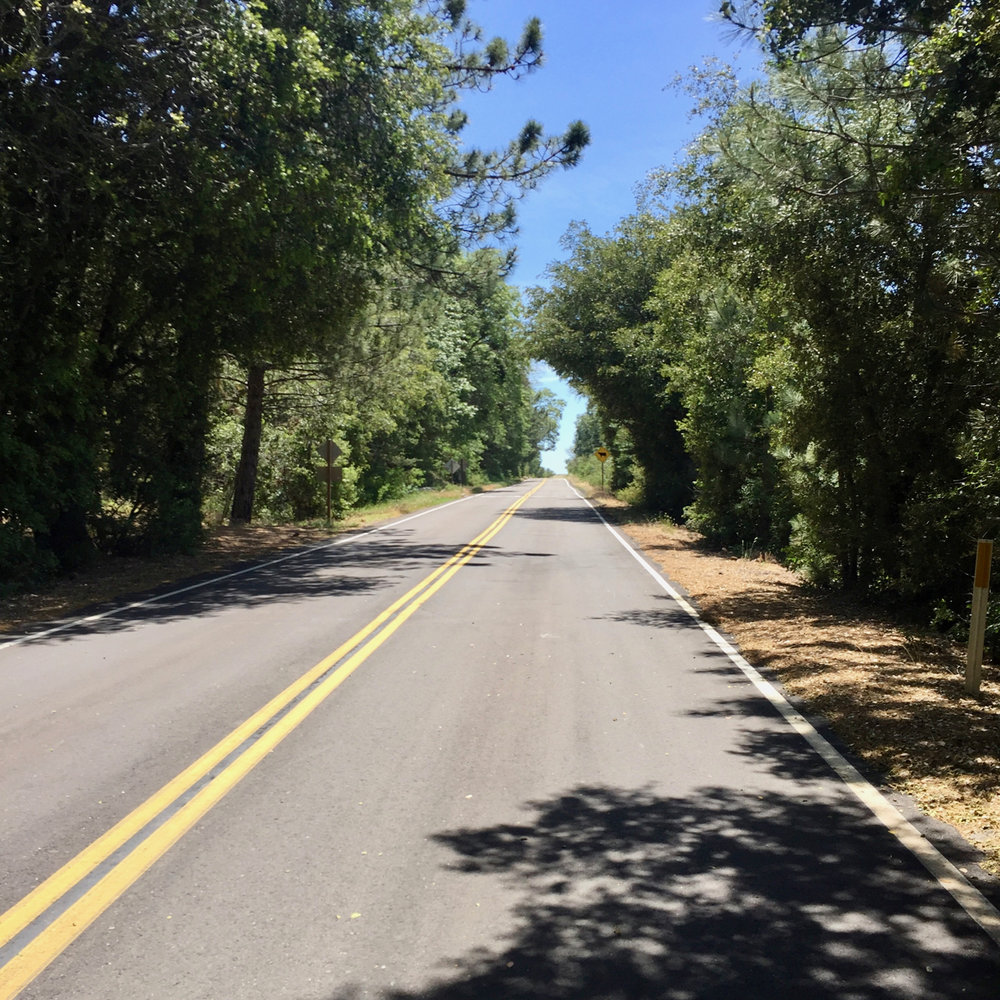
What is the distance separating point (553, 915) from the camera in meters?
3.88

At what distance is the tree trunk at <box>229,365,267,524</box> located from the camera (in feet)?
82.8

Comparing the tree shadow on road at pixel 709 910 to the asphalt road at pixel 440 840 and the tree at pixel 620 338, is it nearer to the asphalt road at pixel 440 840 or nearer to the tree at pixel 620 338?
the asphalt road at pixel 440 840

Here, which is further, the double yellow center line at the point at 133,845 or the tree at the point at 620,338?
the tree at the point at 620,338

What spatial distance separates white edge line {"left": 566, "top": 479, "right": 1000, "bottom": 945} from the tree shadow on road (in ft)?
0.24

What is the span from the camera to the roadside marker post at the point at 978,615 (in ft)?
24.7

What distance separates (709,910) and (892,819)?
5.36 feet

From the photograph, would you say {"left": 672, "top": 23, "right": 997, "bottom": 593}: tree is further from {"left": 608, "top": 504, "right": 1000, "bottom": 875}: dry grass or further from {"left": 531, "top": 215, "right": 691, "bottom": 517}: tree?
{"left": 531, "top": 215, "right": 691, "bottom": 517}: tree

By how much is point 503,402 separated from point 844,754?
60.1 metres

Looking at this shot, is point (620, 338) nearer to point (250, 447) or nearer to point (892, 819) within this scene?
point (250, 447)

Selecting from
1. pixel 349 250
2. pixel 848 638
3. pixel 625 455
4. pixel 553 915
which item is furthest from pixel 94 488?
pixel 625 455

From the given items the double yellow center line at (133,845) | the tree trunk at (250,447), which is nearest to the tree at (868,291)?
the double yellow center line at (133,845)

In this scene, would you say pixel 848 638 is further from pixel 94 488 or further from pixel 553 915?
pixel 94 488

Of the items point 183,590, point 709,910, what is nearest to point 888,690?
point 709,910

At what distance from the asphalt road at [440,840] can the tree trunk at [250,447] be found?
1668 centimetres
